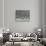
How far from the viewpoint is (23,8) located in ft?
7.32

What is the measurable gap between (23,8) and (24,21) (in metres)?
0.22

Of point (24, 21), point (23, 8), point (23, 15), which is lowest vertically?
point (24, 21)

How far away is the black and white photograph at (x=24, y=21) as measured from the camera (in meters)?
2.17

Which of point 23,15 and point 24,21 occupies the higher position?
point 23,15

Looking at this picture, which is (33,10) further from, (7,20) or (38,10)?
(7,20)

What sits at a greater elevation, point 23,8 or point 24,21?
point 23,8

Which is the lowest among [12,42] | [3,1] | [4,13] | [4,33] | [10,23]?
[12,42]

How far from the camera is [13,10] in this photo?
224cm

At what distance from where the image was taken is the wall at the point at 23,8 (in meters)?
2.21

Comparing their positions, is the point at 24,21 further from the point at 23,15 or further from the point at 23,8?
the point at 23,8

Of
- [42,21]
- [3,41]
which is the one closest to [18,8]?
[42,21]

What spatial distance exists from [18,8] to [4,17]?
28 centimetres

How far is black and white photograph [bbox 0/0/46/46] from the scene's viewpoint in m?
2.17

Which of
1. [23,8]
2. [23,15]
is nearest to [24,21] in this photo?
[23,15]
